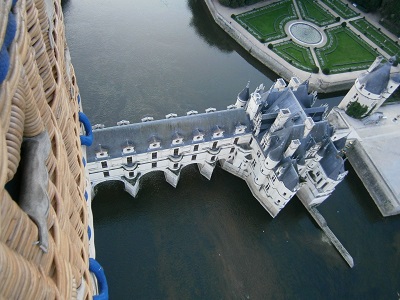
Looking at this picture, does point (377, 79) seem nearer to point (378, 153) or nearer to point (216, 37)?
point (378, 153)

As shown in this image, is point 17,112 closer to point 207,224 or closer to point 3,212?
point 3,212

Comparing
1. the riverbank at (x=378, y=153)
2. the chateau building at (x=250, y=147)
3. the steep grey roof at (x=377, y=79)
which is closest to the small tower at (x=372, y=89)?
the steep grey roof at (x=377, y=79)

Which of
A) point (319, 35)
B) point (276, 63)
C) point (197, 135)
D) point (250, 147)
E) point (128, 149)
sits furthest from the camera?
point (319, 35)

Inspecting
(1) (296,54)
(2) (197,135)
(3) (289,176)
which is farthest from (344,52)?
(2) (197,135)

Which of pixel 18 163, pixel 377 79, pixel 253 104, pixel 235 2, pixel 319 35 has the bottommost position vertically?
pixel 319 35

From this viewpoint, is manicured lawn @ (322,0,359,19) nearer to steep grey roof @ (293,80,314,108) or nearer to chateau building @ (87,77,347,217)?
steep grey roof @ (293,80,314,108)
